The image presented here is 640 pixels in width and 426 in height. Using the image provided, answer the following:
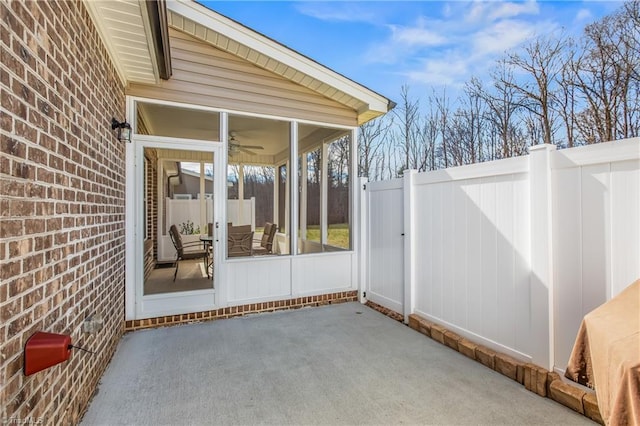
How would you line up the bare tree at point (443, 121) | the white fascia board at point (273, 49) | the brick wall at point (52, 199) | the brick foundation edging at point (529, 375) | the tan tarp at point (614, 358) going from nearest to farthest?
the tan tarp at point (614, 358), the brick wall at point (52, 199), the brick foundation edging at point (529, 375), the white fascia board at point (273, 49), the bare tree at point (443, 121)

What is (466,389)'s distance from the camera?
8.45 ft

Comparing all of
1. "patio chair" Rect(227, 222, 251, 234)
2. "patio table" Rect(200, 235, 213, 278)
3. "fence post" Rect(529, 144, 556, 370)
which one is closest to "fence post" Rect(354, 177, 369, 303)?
"patio chair" Rect(227, 222, 251, 234)

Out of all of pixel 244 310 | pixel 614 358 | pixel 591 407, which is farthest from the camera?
pixel 244 310

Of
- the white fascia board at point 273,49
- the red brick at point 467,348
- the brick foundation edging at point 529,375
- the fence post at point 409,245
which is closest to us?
the brick foundation edging at point 529,375

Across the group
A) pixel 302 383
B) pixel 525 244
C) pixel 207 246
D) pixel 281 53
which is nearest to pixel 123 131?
pixel 207 246

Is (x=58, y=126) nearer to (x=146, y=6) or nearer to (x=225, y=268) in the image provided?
(x=146, y=6)

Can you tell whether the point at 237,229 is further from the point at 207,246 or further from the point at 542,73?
the point at 542,73

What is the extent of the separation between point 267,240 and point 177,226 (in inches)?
61.6

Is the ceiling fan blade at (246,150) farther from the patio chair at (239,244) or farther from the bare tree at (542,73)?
the bare tree at (542,73)

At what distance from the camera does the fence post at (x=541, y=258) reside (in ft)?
8.27

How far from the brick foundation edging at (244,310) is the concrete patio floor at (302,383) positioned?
0.16 meters

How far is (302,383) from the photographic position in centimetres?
268

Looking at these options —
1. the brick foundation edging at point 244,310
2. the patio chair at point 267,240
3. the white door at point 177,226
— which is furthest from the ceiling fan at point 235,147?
the brick foundation edging at point 244,310

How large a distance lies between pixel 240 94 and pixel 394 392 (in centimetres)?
394
